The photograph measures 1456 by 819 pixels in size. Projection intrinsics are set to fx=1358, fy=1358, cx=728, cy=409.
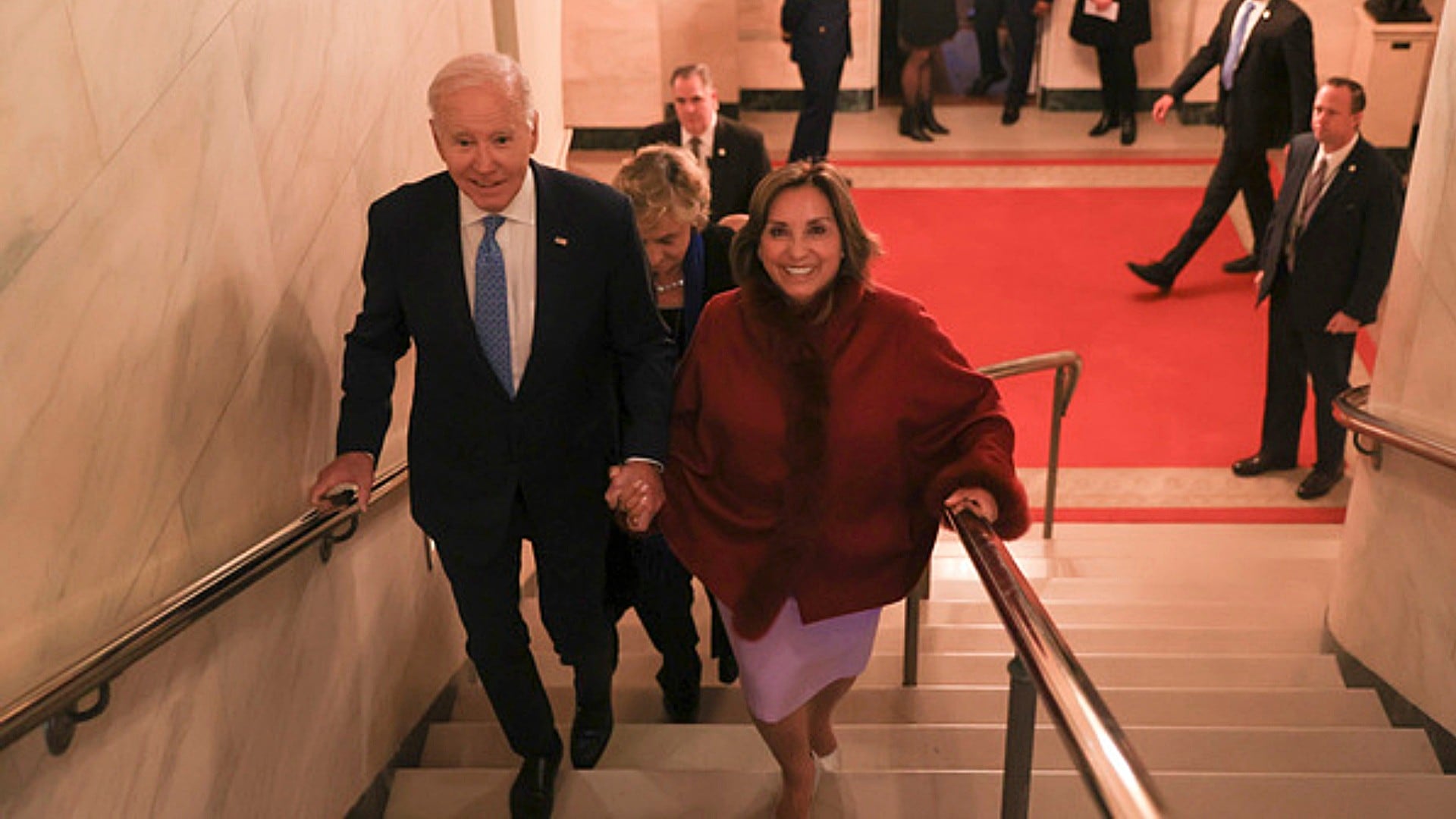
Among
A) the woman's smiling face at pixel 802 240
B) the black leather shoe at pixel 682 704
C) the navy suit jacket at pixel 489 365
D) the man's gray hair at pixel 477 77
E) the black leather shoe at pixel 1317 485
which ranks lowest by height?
the black leather shoe at pixel 1317 485

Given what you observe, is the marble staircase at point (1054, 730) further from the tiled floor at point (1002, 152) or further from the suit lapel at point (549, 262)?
the tiled floor at point (1002, 152)

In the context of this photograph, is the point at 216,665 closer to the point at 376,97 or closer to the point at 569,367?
the point at 569,367

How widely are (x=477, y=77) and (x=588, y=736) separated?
170 centimetres

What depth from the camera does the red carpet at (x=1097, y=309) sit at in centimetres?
705

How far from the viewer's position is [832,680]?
314 centimetres

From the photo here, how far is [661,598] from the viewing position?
3559 millimetres

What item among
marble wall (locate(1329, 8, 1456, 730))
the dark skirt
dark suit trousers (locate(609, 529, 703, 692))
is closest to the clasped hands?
dark suit trousers (locate(609, 529, 703, 692))

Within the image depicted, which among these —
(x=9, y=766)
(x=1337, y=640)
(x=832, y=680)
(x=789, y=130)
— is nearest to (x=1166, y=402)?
(x=1337, y=640)

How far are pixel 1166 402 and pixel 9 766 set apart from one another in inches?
246

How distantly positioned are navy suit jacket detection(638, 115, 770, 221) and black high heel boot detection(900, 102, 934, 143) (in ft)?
21.0

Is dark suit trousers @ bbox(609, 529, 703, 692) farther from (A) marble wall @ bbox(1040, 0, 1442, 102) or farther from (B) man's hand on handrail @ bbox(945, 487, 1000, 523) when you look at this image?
(A) marble wall @ bbox(1040, 0, 1442, 102)

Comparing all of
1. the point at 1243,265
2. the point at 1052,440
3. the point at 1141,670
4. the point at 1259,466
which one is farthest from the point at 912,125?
the point at 1141,670

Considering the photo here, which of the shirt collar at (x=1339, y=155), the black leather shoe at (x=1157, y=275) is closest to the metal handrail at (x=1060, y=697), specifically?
the shirt collar at (x=1339, y=155)

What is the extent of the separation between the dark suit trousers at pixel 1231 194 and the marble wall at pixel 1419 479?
156 inches
